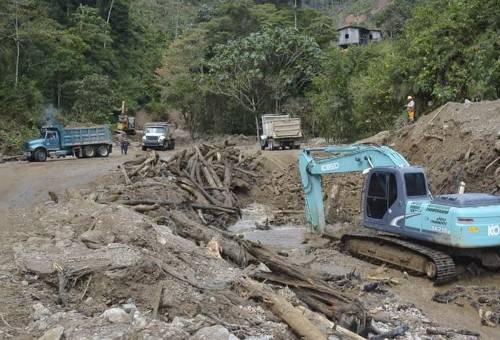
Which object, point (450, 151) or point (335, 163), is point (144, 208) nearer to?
point (335, 163)

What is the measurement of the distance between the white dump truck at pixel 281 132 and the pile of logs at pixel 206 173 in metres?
8.35

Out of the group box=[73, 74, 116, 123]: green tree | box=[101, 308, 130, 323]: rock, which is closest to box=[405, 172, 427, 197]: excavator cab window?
box=[101, 308, 130, 323]: rock

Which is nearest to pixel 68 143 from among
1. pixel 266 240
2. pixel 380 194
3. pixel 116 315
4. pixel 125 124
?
pixel 266 240

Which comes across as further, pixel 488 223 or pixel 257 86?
pixel 257 86

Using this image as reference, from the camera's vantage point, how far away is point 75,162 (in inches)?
1222

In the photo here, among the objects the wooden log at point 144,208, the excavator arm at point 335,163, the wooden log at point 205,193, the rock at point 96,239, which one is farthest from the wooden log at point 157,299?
the wooden log at point 205,193

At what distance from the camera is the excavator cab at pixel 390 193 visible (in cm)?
1263

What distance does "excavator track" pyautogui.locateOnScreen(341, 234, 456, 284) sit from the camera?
1146 centimetres

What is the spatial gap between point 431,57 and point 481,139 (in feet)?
33.7

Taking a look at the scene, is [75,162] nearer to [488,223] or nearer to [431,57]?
[431,57]

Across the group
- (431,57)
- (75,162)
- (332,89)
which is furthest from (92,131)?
(431,57)

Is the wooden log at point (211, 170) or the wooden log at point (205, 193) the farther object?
the wooden log at point (211, 170)

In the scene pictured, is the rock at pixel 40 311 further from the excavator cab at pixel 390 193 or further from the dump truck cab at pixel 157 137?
the dump truck cab at pixel 157 137

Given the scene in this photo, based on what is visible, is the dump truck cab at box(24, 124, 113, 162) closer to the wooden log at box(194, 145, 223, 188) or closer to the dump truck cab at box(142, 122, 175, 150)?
the dump truck cab at box(142, 122, 175, 150)
